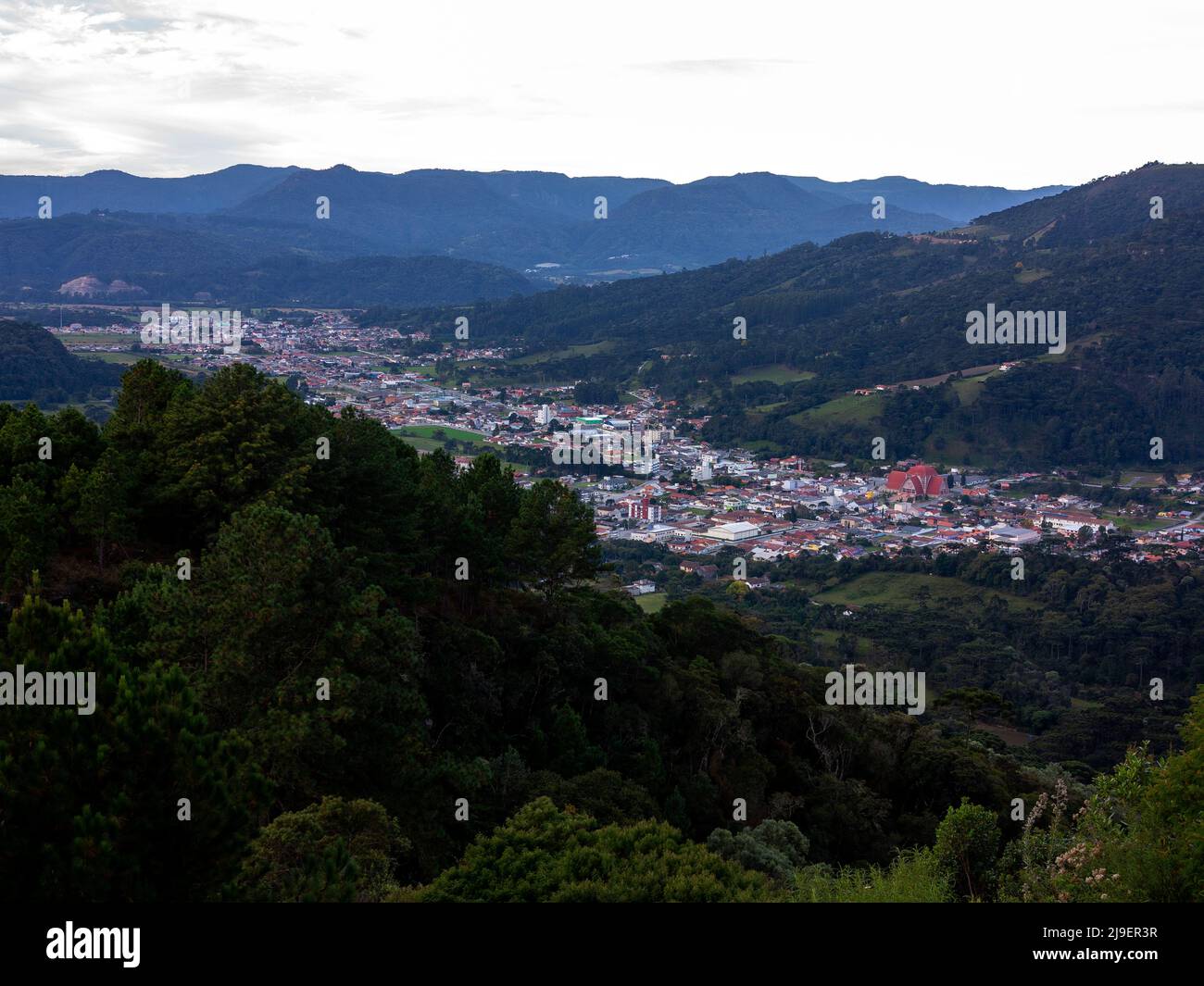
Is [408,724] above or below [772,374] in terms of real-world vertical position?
below

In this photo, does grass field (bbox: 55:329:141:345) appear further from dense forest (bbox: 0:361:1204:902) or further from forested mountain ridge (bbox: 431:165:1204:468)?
dense forest (bbox: 0:361:1204:902)

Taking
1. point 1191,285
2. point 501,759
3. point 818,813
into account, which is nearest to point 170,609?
point 501,759

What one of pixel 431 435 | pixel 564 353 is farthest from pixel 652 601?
pixel 564 353

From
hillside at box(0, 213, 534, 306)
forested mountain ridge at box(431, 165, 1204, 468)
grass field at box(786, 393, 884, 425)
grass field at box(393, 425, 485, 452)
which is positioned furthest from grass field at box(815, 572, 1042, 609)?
hillside at box(0, 213, 534, 306)

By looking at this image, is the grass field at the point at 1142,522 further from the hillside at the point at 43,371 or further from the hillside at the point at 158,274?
the hillside at the point at 158,274

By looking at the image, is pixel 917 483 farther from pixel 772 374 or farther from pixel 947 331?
pixel 947 331

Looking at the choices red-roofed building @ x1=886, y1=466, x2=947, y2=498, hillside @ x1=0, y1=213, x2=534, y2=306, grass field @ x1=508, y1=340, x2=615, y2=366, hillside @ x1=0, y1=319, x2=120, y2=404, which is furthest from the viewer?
hillside @ x1=0, y1=213, x2=534, y2=306

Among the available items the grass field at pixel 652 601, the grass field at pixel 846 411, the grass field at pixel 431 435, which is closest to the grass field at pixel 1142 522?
the grass field at pixel 846 411
